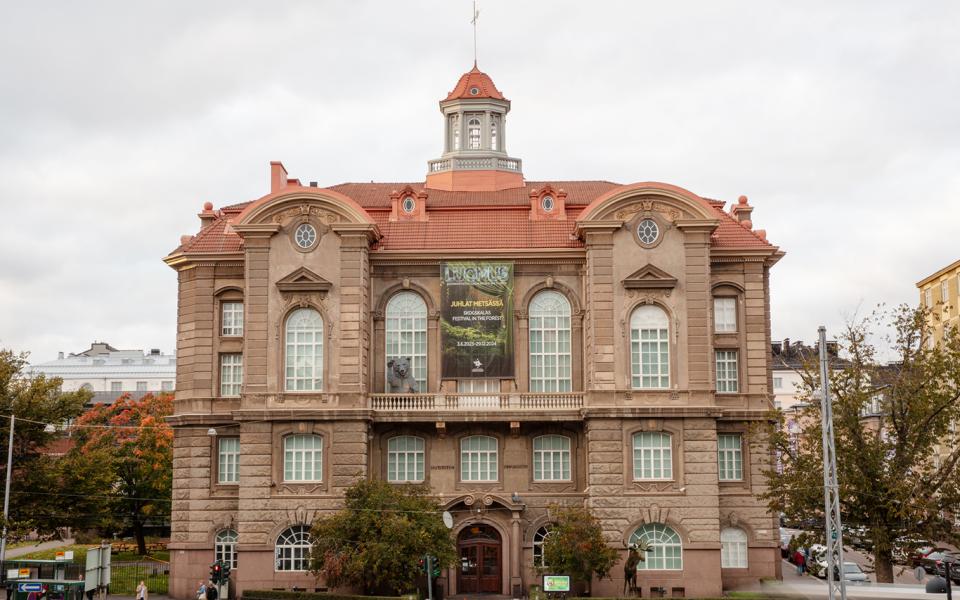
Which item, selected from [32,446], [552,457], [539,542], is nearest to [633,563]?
[539,542]

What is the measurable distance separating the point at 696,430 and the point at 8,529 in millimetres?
28421

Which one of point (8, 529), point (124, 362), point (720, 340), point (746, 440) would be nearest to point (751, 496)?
point (746, 440)

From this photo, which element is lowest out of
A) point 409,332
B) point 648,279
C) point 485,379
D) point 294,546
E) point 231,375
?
point 294,546

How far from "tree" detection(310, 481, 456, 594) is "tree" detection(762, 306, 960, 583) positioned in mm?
13133

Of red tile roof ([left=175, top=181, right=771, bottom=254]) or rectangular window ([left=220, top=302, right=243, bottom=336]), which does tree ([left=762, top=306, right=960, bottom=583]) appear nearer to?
red tile roof ([left=175, top=181, right=771, bottom=254])

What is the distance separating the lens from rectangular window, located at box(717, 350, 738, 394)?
176 ft

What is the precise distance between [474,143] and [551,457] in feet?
60.4

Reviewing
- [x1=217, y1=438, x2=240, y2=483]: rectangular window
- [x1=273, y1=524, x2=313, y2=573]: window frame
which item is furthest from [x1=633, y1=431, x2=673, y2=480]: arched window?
[x1=217, y1=438, x2=240, y2=483]: rectangular window

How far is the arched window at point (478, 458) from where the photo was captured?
2053 inches

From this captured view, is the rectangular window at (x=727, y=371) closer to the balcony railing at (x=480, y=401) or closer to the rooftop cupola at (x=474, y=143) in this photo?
the balcony railing at (x=480, y=401)

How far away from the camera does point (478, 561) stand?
51.1 meters

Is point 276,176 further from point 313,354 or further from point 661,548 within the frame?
point 661,548

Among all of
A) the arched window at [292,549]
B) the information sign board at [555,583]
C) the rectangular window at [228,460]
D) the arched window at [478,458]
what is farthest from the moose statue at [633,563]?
the rectangular window at [228,460]

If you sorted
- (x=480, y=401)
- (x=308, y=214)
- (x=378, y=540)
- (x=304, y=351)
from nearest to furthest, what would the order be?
(x=378, y=540) → (x=480, y=401) → (x=304, y=351) → (x=308, y=214)
